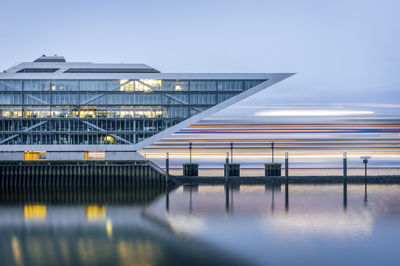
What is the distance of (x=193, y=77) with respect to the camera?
37.4 meters

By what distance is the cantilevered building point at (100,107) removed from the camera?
37188 millimetres

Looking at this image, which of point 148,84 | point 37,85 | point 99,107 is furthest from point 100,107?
point 37,85

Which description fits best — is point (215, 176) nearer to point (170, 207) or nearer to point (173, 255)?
point (170, 207)

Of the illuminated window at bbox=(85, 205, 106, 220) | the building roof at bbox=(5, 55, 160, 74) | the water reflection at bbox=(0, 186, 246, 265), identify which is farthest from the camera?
the building roof at bbox=(5, 55, 160, 74)

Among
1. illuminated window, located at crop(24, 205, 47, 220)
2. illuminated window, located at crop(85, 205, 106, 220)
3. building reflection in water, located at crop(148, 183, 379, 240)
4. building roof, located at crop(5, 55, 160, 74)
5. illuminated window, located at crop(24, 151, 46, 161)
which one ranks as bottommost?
illuminated window, located at crop(24, 205, 47, 220)

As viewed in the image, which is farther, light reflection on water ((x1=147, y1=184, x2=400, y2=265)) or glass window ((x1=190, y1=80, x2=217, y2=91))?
glass window ((x1=190, y1=80, x2=217, y2=91))

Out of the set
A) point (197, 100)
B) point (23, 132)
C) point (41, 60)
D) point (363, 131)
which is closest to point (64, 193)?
point (23, 132)

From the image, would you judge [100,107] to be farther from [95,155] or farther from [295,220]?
[295,220]

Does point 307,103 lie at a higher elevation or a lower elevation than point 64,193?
higher

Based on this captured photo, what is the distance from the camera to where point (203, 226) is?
18531 millimetres

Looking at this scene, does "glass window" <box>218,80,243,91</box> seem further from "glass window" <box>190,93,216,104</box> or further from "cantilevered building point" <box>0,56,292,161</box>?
"glass window" <box>190,93,216,104</box>

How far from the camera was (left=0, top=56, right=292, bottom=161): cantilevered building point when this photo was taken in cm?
3719

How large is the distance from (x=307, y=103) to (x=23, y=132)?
1008 inches

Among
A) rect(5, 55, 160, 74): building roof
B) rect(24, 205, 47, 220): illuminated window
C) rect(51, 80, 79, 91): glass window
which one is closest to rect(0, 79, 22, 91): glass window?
rect(5, 55, 160, 74): building roof
